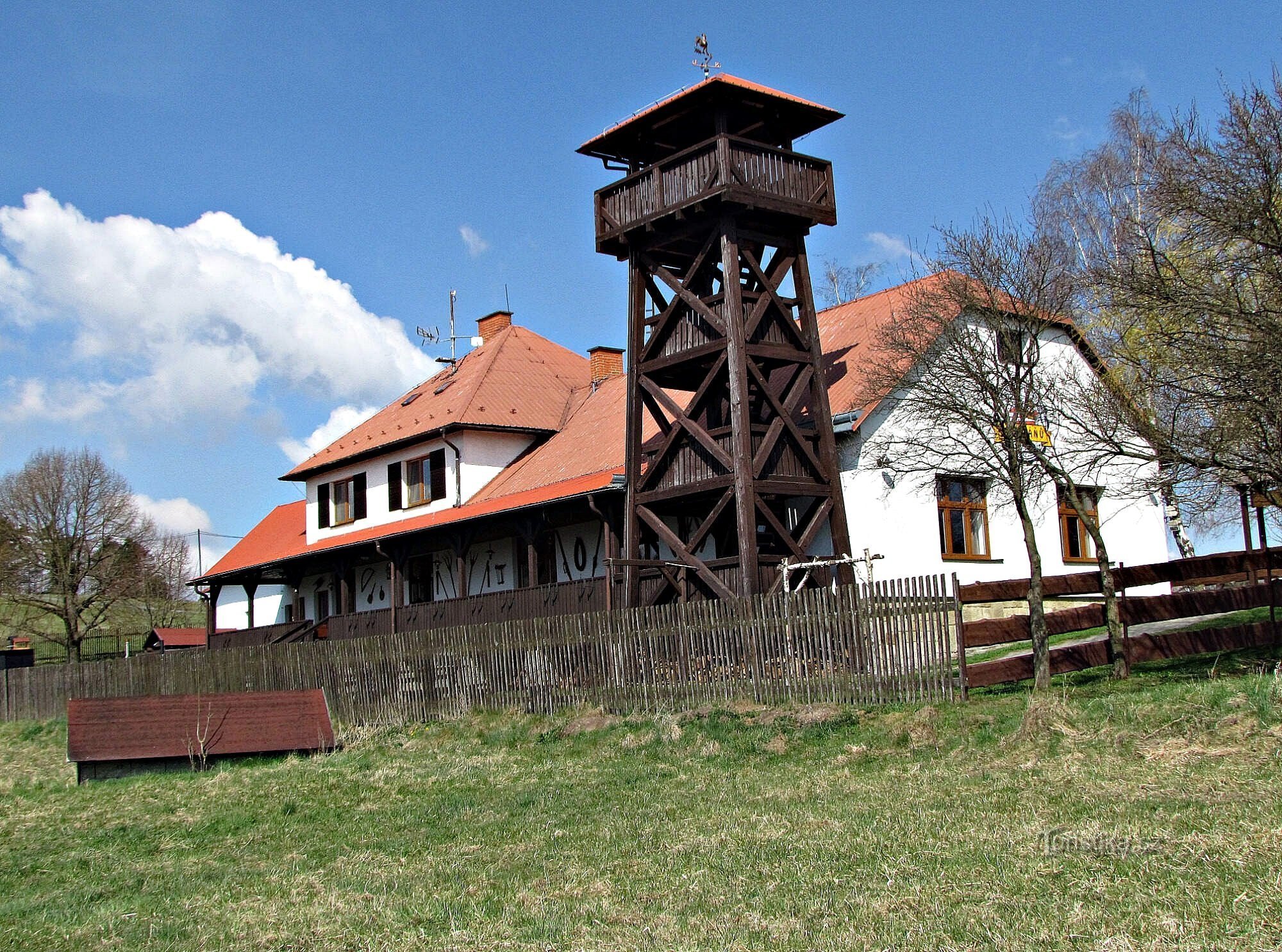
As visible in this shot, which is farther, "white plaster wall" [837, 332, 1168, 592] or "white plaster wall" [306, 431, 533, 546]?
"white plaster wall" [306, 431, 533, 546]

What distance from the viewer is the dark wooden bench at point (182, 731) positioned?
17422 mm

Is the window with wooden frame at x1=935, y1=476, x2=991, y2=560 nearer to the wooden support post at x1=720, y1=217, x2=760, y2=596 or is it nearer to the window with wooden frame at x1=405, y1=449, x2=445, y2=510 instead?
the wooden support post at x1=720, y1=217, x2=760, y2=596

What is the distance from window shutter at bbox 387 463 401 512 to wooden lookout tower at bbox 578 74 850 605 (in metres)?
11.5

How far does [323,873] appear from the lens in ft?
30.7

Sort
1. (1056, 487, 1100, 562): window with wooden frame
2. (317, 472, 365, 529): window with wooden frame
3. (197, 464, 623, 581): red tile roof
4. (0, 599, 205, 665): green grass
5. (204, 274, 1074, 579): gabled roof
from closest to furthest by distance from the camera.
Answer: (204, 274, 1074, 579): gabled roof, (197, 464, 623, 581): red tile roof, (1056, 487, 1100, 562): window with wooden frame, (317, 472, 365, 529): window with wooden frame, (0, 599, 205, 665): green grass

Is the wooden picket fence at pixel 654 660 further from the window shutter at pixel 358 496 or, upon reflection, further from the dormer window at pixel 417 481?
the window shutter at pixel 358 496

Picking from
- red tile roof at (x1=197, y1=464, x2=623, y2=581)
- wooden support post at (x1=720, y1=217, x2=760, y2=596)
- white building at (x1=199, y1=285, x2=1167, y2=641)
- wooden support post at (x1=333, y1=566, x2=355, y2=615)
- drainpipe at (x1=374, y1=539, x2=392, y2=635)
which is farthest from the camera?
wooden support post at (x1=333, y1=566, x2=355, y2=615)

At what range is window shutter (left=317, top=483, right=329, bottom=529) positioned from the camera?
35.5m

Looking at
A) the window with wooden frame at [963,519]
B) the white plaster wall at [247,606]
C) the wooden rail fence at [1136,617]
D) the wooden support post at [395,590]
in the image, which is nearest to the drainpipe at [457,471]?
the wooden support post at [395,590]

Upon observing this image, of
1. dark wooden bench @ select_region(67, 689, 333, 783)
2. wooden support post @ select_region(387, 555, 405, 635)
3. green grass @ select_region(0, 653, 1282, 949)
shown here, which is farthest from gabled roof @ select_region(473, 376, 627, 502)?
green grass @ select_region(0, 653, 1282, 949)

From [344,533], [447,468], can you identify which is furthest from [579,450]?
[344,533]

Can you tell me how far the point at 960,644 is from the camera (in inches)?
549

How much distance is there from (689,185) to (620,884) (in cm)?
1485

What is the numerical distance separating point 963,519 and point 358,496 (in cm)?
1759
